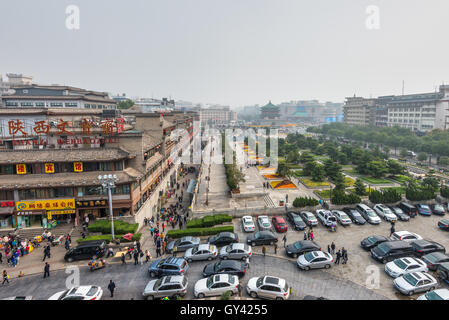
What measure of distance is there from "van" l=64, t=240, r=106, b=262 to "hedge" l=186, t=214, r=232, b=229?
9214mm

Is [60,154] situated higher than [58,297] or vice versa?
[60,154]

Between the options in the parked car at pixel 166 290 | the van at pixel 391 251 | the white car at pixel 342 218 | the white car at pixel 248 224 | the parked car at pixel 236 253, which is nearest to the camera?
the parked car at pixel 166 290

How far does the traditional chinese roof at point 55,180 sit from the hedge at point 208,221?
8246mm

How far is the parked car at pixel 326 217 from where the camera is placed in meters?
30.2

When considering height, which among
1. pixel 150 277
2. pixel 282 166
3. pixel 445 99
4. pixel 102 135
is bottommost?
pixel 150 277

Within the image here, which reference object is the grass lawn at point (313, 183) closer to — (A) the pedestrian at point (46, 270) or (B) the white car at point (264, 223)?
(B) the white car at point (264, 223)

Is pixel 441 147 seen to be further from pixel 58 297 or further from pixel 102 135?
pixel 58 297

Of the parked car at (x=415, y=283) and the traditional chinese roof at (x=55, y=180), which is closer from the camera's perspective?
the parked car at (x=415, y=283)

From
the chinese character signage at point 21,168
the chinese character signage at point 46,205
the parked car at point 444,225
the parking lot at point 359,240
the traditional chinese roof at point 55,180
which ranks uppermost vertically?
the chinese character signage at point 21,168

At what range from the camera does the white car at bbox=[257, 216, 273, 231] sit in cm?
2980

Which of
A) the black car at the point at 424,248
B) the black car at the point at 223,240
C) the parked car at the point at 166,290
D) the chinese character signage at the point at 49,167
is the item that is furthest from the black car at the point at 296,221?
the chinese character signage at the point at 49,167
